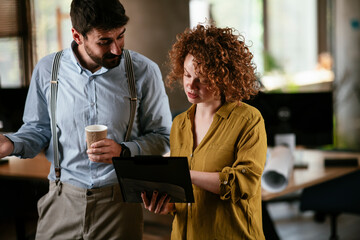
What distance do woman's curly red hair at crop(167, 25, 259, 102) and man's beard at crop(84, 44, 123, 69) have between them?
25cm

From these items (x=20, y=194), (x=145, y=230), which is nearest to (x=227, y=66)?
(x=145, y=230)

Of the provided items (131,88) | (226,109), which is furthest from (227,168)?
(131,88)

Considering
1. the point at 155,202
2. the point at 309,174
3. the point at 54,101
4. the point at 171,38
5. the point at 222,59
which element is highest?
the point at 171,38

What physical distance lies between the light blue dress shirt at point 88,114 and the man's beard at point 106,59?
0.02m

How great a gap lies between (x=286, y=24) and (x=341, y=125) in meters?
3.13

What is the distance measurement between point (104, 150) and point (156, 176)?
0.75 ft

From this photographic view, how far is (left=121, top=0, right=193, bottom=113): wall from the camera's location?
168 cm

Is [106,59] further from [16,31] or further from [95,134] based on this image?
[16,31]

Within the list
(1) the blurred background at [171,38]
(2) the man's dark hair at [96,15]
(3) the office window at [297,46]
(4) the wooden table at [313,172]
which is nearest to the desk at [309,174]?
(4) the wooden table at [313,172]

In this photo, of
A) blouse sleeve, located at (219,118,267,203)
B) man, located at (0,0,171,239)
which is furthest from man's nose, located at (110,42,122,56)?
blouse sleeve, located at (219,118,267,203)

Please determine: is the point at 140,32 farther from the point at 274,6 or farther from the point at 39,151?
the point at 274,6

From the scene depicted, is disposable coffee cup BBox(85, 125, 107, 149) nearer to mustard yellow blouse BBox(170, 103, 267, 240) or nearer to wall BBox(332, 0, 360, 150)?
mustard yellow blouse BBox(170, 103, 267, 240)

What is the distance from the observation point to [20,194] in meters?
1.90

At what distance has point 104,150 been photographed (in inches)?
58.8
